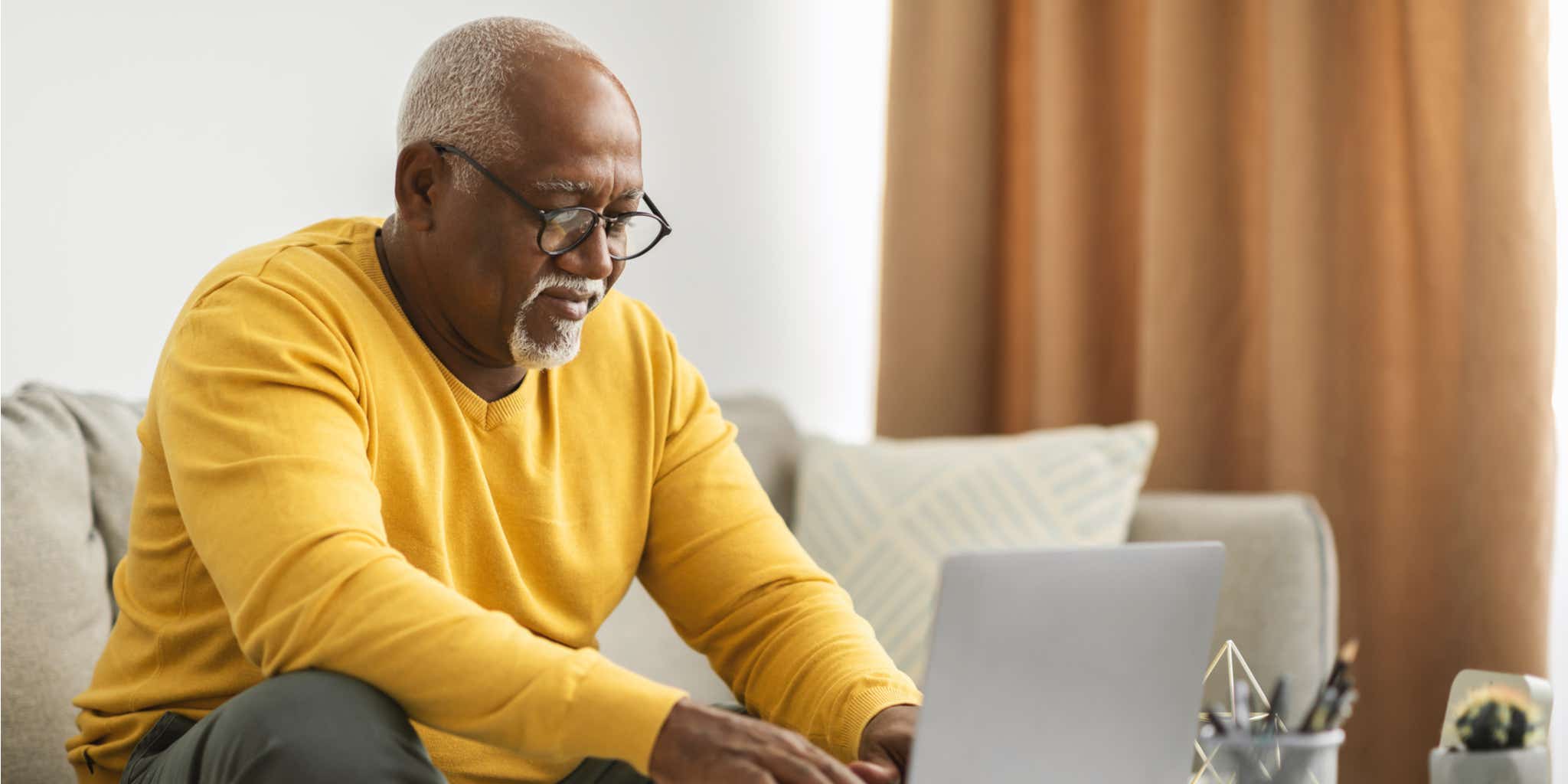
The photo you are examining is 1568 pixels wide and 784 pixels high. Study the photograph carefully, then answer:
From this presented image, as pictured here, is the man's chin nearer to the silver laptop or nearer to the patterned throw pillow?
the silver laptop

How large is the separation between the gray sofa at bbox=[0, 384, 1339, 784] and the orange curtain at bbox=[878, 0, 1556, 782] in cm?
29

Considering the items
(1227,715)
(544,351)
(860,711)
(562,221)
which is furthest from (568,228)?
(1227,715)

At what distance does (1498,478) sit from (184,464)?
1.79m

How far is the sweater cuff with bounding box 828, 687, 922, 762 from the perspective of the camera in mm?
1229

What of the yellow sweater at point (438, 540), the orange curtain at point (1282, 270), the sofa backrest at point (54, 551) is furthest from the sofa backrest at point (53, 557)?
the orange curtain at point (1282, 270)

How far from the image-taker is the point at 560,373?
1.45 meters

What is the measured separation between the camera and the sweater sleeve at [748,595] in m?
1.29

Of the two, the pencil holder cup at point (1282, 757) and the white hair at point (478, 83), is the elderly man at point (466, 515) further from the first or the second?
the pencil holder cup at point (1282, 757)

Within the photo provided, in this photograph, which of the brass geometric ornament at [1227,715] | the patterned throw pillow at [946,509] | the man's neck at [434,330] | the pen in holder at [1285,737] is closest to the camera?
the pen in holder at [1285,737]

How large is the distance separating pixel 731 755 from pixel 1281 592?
121 centimetres

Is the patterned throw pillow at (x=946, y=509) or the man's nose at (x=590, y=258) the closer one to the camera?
the man's nose at (x=590, y=258)

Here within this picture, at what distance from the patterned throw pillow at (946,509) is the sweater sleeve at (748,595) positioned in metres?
0.59

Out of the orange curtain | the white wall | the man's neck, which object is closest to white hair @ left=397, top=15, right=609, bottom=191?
the man's neck

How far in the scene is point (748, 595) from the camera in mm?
1401
